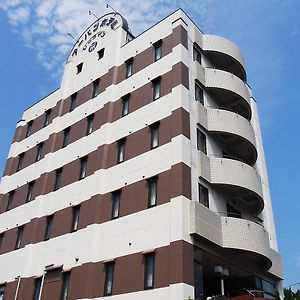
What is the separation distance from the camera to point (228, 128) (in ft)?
89.7

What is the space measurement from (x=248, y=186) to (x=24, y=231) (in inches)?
668

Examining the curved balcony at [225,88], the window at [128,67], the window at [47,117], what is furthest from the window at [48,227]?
the curved balcony at [225,88]

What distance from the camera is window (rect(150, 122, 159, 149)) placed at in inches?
1006

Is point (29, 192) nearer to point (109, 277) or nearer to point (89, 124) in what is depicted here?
point (89, 124)

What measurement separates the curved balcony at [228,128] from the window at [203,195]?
430 centimetres

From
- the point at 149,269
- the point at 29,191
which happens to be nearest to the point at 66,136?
the point at 29,191

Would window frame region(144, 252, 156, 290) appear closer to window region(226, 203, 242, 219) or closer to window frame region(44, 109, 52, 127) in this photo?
window region(226, 203, 242, 219)

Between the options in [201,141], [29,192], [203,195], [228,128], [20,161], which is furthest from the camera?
[20,161]

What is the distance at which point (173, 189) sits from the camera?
2252cm

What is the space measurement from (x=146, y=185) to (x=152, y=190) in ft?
1.66

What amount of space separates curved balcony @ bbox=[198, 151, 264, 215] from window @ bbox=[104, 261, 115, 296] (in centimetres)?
732

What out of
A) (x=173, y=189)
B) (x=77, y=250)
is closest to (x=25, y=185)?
(x=77, y=250)

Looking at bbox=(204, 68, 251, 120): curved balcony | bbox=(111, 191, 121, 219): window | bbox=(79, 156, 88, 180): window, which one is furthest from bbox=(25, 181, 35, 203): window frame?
bbox=(204, 68, 251, 120): curved balcony

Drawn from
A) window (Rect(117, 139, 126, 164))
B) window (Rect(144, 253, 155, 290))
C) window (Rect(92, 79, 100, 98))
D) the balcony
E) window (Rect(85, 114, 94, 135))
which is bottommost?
window (Rect(144, 253, 155, 290))
